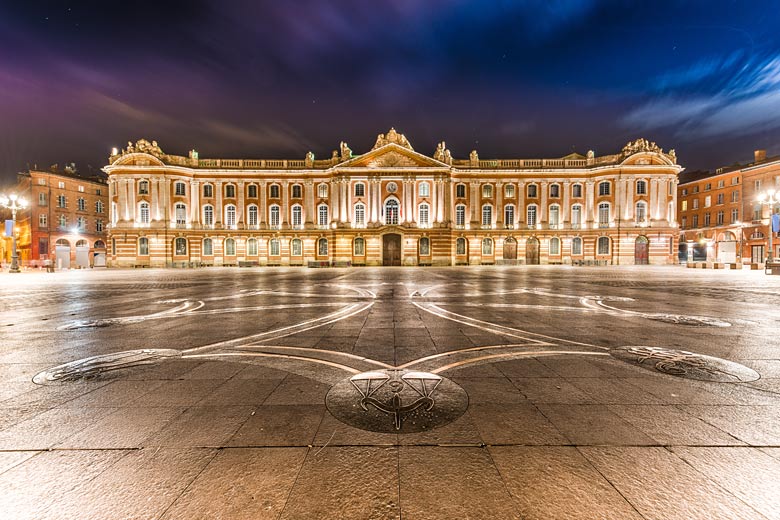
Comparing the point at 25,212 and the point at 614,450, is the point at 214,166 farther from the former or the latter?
the point at 614,450

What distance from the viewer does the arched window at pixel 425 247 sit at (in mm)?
42844

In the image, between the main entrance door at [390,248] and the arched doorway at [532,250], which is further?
the arched doorway at [532,250]

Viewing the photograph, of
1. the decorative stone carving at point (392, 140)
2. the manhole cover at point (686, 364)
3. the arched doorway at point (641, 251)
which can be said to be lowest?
the manhole cover at point (686, 364)

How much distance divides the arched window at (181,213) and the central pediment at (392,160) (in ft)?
69.7

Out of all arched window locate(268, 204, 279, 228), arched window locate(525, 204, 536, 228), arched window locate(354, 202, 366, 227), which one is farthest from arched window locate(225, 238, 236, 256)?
arched window locate(525, 204, 536, 228)

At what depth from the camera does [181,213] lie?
43.9 meters

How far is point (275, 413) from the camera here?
3490mm

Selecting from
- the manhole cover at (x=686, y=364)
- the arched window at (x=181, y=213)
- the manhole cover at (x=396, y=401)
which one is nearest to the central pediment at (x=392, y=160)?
the arched window at (x=181, y=213)

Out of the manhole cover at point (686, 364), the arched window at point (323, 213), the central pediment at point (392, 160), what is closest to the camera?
the manhole cover at point (686, 364)

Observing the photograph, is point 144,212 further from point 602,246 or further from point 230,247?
point 602,246

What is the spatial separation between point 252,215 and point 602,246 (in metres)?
46.3

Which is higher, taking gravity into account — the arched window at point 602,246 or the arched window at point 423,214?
the arched window at point 423,214

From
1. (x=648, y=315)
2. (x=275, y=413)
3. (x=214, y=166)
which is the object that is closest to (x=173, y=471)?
(x=275, y=413)

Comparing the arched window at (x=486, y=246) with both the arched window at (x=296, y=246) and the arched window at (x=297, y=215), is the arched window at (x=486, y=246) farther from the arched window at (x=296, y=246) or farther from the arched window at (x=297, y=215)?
the arched window at (x=297, y=215)
